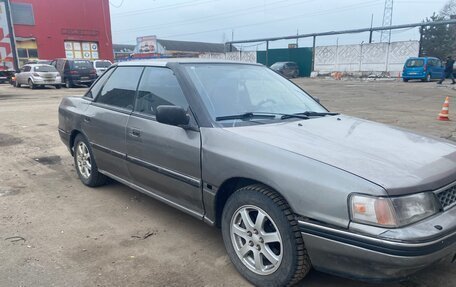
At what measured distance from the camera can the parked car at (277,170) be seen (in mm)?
2229

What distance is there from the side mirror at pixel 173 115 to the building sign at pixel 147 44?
179ft

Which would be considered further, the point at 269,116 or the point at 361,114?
the point at 361,114

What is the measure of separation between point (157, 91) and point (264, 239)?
186 centimetres

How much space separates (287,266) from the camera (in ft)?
8.33

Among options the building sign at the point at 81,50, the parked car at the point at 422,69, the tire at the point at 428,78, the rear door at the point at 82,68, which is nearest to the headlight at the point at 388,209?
the rear door at the point at 82,68

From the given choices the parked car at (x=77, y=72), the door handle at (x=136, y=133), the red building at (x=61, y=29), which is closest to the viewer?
the door handle at (x=136, y=133)

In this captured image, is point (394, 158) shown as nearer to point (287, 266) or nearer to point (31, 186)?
point (287, 266)

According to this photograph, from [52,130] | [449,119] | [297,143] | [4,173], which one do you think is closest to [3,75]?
[52,130]

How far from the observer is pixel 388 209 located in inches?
86.3

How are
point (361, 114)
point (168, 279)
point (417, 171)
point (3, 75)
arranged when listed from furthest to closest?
point (3, 75) → point (361, 114) → point (168, 279) → point (417, 171)

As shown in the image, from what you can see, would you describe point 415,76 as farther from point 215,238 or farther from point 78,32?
point 78,32

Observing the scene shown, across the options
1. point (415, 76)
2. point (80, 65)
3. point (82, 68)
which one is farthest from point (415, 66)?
point (80, 65)

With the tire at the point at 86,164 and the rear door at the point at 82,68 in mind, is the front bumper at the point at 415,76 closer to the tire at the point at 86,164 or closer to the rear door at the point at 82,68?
the rear door at the point at 82,68

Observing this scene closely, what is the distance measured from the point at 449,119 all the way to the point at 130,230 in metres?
9.35
